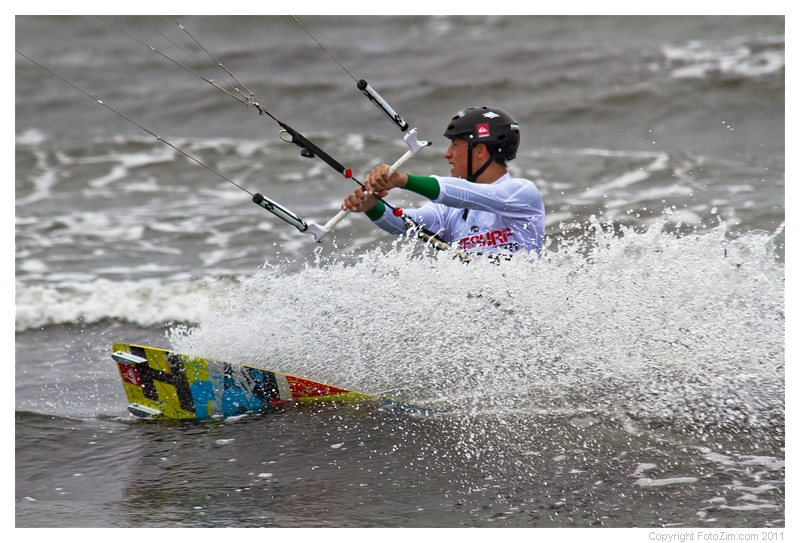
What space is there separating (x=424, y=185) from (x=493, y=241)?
3.98ft

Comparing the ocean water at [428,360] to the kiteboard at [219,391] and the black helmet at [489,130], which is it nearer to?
the kiteboard at [219,391]

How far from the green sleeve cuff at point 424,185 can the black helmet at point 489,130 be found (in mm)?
967

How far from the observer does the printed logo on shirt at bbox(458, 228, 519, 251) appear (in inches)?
232

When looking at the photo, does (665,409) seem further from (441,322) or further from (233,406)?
(233,406)

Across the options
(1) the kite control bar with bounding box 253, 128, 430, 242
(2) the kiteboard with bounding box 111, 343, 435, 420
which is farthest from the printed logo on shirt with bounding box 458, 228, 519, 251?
(2) the kiteboard with bounding box 111, 343, 435, 420

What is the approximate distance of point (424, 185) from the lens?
4918mm

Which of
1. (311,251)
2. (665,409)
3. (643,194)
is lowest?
(665,409)

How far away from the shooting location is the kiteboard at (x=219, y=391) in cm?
569

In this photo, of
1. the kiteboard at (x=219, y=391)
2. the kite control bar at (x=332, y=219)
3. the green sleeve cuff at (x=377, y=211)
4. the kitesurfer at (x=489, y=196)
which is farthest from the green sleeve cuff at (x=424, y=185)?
the kiteboard at (x=219, y=391)

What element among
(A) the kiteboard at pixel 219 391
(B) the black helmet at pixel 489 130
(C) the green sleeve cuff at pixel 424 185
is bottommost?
(A) the kiteboard at pixel 219 391

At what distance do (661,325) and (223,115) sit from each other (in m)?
13.2

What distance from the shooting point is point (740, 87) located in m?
15.3

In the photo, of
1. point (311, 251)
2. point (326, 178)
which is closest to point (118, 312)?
point (311, 251)

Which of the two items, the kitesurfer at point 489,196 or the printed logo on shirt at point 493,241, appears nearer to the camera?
the kitesurfer at point 489,196
